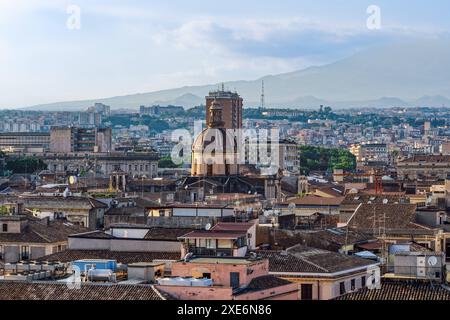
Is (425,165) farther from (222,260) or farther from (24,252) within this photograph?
(222,260)

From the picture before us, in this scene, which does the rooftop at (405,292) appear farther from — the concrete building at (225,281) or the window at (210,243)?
the window at (210,243)

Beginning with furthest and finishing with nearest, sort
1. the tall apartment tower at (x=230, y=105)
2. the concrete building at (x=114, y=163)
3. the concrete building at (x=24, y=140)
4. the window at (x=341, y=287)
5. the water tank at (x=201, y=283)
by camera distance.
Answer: the tall apartment tower at (x=230, y=105) → the concrete building at (x=24, y=140) → the concrete building at (x=114, y=163) → the window at (x=341, y=287) → the water tank at (x=201, y=283)

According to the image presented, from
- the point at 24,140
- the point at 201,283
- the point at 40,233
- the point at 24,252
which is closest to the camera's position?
the point at 201,283

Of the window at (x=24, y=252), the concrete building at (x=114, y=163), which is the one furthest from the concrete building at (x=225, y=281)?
the concrete building at (x=114, y=163)

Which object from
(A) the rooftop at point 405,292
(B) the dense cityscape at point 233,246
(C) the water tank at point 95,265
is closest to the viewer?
(A) the rooftop at point 405,292

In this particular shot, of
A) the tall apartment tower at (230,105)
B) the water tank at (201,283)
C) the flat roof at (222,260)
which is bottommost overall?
the tall apartment tower at (230,105)

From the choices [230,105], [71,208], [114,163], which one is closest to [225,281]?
[71,208]

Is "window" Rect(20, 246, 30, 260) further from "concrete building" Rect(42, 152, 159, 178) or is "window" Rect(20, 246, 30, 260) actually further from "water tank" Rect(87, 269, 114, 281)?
"concrete building" Rect(42, 152, 159, 178)

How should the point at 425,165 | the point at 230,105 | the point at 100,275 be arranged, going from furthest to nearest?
1. the point at 230,105
2. the point at 425,165
3. the point at 100,275

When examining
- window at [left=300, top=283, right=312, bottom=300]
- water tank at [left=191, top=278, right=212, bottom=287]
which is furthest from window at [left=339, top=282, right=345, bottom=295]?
water tank at [left=191, top=278, right=212, bottom=287]

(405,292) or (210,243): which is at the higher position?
(210,243)

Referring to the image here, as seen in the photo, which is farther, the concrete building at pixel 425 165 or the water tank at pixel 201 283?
the concrete building at pixel 425 165
